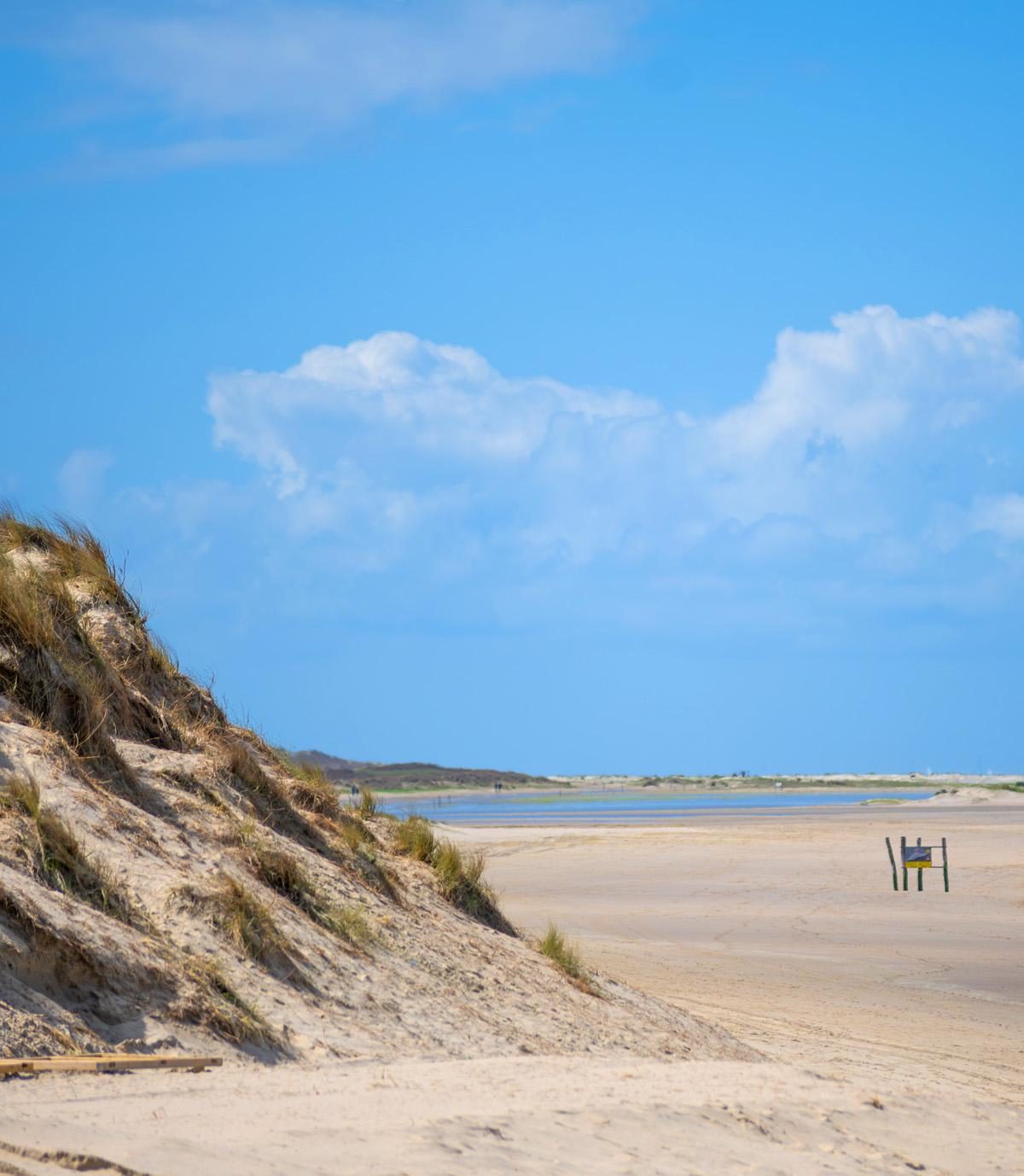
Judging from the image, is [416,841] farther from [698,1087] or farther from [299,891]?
[698,1087]

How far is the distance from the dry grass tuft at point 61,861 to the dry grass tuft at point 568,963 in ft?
14.0

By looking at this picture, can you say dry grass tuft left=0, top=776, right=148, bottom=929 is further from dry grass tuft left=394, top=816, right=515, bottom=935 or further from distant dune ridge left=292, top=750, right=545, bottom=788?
distant dune ridge left=292, top=750, right=545, bottom=788

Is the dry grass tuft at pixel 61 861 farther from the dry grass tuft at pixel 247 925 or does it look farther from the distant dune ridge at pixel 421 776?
the distant dune ridge at pixel 421 776

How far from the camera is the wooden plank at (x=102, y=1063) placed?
605 centimetres

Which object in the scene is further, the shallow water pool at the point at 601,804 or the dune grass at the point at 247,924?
the shallow water pool at the point at 601,804

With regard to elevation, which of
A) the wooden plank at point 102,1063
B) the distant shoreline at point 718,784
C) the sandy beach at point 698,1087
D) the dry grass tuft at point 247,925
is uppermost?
the distant shoreline at point 718,784

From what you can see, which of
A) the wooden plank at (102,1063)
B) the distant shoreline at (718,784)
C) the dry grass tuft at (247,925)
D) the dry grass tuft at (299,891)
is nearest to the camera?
the wooden plank at (102,1063)

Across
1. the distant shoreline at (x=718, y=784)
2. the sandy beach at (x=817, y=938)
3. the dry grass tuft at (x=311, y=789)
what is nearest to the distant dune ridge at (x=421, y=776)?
the distant shoreline at (x=718, y=784)

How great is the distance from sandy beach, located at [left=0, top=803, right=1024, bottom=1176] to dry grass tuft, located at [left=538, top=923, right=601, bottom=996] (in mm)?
1483

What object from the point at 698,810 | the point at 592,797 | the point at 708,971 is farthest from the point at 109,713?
the point at 592,797

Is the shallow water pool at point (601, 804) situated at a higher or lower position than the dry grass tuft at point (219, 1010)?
higher

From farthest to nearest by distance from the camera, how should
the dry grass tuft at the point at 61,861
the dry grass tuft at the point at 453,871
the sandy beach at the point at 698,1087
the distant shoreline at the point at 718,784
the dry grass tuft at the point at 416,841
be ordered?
the distant shoreline at the point at 718,784 → the dry grass tuft at the point at 416,841 → the dry grass tuft at the point at 453,871 → the dry grass tuft at the point at 61,861 → the sandy beach at the point at 698,1087

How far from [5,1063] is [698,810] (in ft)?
187

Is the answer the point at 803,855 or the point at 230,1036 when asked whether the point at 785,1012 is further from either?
the point at 803,855
